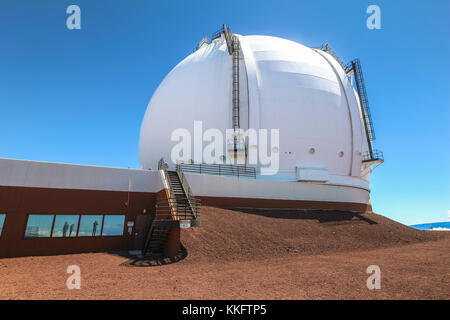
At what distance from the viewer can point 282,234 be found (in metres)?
14.5

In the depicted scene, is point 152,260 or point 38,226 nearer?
point 152,260

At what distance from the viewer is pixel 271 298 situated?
606 centimetres

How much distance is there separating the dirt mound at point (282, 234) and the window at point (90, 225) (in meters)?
5.54

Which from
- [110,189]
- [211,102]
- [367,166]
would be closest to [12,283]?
[110,189]

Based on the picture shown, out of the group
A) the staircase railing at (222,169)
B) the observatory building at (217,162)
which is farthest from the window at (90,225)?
the staircase railing at (222,169)

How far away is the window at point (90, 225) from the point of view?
14.2 m

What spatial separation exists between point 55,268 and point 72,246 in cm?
351

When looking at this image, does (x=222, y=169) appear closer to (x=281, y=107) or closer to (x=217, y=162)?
(x=217, y=162)

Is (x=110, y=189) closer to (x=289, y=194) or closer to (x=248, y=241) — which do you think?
(x=248, y=241)

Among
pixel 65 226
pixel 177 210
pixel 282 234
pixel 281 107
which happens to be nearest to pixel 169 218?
pixel 177 210

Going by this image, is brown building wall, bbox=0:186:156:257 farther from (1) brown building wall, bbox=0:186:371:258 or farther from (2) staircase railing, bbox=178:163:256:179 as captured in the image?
(2) staircase railing, bbox=178:163:256:179

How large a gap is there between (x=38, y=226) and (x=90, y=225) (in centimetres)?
247

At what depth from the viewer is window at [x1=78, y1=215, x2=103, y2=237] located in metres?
14.2

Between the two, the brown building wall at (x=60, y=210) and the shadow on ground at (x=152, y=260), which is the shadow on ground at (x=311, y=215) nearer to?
the shadow on ground at (x=152, y=260)
